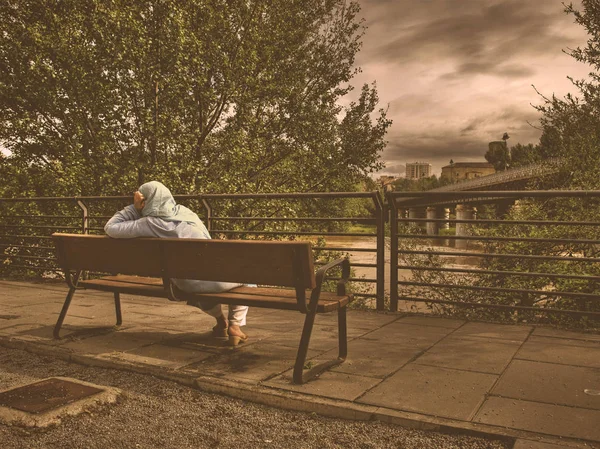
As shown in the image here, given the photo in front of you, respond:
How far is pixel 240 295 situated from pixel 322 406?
1309mm

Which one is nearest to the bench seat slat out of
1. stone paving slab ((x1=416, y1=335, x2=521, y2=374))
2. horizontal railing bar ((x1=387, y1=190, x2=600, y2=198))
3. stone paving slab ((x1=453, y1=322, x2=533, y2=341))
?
stone paving slab ((x1=416, y1=335, x2=521, y2=374))

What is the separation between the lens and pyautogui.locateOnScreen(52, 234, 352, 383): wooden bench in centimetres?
396

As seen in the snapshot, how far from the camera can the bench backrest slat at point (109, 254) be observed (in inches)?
186

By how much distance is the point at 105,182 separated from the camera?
13.6 metres

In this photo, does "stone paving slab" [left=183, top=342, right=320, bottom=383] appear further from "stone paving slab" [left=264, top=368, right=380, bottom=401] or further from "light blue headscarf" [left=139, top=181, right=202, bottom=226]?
"light blue headscarf" [left=139, top=181, right=202, bottom=226]

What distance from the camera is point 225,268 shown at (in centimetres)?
427

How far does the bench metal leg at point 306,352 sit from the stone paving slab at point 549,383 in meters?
1.13

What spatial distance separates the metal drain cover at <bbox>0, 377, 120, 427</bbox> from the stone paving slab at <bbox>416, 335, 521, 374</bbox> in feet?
7.46

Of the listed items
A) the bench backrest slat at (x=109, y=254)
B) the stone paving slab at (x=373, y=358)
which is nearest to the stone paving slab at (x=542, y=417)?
the stone paving slab at (x=373, y=358)

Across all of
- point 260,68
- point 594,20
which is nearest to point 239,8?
point 260,68

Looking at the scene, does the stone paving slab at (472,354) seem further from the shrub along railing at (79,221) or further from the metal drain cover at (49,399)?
the shrub along railing at (79,221)

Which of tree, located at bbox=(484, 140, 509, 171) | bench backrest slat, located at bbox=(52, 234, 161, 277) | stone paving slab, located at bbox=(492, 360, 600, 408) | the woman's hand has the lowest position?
stone paving slab, located at bbox=(492, 360, 600, 408)

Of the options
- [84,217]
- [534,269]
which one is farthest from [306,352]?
[84,217]

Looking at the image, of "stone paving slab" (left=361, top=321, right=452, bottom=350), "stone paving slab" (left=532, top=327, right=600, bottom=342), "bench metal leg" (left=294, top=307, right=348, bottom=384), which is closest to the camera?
"bench metal leg" (left=294, top=307, right=348, bottom=384)
